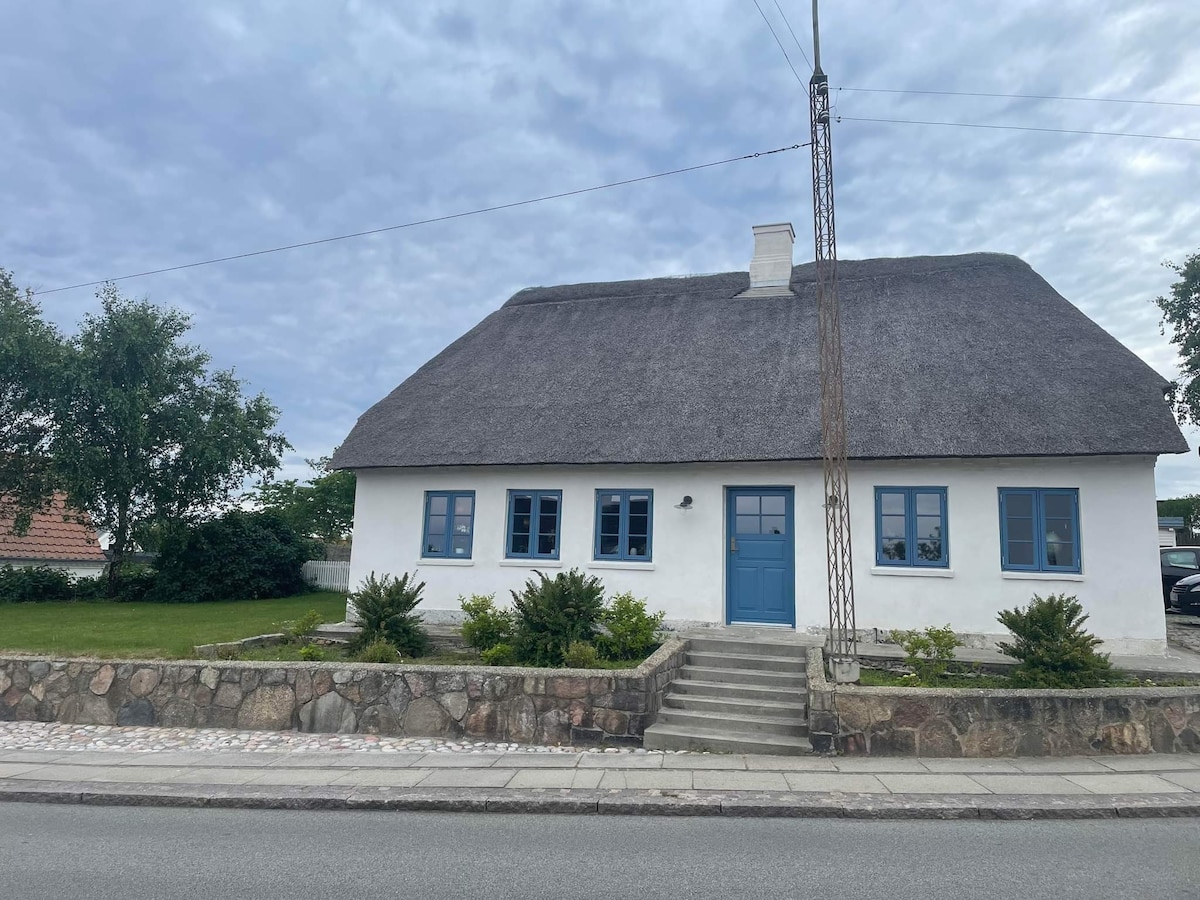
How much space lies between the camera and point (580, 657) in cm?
991

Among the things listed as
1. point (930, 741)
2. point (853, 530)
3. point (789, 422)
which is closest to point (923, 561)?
point (853, 530)

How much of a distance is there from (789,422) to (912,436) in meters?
1.89

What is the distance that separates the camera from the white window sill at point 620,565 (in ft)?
43.9

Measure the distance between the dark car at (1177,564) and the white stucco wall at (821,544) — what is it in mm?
12904

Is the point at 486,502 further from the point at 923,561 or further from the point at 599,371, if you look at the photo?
the point at 923,561

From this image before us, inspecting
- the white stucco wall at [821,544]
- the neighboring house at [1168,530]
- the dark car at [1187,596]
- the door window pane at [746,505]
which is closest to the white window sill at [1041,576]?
the white stucco wall at [821,544]

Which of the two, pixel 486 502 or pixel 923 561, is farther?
pixel 486 502

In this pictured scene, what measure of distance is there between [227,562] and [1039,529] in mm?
19442

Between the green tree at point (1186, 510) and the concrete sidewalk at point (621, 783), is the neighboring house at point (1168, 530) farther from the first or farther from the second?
the concrete sidewalk at point (621, 783)

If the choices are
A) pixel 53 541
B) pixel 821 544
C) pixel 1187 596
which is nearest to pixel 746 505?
pixel 821 544

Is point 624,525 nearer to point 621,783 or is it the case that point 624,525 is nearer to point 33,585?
point 621,783

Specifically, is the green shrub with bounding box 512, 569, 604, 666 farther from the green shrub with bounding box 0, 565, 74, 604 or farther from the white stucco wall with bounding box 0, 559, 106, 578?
the white stucco wall with bounding box 0, 559, 106, 578

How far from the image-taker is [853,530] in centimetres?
1242

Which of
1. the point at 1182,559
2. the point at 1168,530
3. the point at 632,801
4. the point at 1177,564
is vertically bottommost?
the point at 632,801
